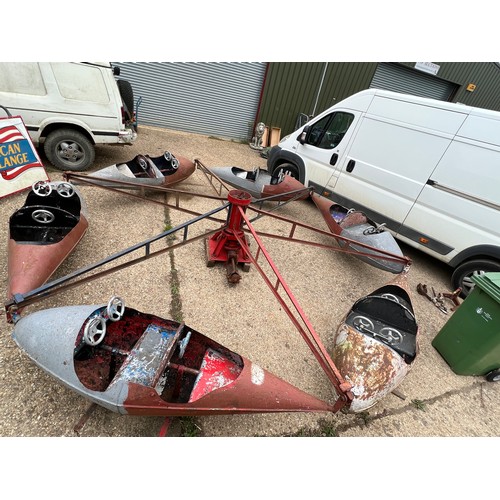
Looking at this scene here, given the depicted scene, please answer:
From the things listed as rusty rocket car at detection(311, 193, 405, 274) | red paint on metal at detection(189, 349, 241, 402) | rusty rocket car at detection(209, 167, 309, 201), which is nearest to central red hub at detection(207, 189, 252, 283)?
red paint on metal at detection(189, 349, 241, 402)

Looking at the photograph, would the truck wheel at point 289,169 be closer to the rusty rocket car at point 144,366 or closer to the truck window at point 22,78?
the truck window at point 22,78

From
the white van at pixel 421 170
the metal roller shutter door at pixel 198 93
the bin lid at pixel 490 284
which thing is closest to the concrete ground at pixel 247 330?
the white van at pixel 421 170

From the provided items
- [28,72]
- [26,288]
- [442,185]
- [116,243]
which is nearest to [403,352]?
[442,185]

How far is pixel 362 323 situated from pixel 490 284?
1.42 metres

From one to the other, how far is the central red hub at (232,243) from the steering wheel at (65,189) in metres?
2.07

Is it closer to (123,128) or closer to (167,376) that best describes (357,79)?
(123,128)

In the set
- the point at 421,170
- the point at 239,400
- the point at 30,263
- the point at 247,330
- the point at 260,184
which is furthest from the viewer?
the point at 260,184

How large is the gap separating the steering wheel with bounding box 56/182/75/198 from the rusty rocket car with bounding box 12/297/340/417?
7.34ft

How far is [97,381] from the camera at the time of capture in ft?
7.00

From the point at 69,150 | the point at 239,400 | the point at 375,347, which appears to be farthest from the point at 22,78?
the point at 375,347

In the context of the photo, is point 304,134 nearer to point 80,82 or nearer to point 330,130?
point 330,130

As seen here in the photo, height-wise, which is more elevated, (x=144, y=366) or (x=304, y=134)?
(x=304, y=134)

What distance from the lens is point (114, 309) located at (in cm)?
229

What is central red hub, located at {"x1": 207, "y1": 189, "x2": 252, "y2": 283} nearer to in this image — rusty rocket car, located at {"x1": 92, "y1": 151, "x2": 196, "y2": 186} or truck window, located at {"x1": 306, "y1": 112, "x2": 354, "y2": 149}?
rusty rocket car, located at {"x1": 92, "y1": 151, "x2": 196, "y2": 186}
